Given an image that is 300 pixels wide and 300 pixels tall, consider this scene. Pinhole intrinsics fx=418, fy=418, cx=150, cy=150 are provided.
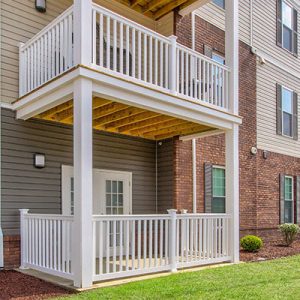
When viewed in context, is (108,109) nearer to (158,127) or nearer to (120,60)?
(120,60)

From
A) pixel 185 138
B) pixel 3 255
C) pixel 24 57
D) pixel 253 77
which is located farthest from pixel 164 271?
pixel 253 77

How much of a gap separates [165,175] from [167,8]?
433 centimetres

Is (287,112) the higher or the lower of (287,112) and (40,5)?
the lower

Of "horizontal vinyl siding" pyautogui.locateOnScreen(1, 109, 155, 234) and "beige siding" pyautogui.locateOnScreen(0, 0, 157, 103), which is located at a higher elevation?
"beige siding" pyautogui.locateOnScreen(0, 0, 157, 103)

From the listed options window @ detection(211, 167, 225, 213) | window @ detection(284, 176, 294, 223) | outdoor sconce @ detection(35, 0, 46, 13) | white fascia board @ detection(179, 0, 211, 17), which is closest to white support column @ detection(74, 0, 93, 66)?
outdoor sconce @ detection(35, 0, 46, 13)

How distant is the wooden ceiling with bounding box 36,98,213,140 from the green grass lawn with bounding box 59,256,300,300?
329 centimetres

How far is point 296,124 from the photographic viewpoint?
51.7 feet

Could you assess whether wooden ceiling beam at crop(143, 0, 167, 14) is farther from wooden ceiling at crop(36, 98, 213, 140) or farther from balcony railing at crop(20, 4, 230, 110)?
wooden ceiling at crop(36, 98, 213, 140)

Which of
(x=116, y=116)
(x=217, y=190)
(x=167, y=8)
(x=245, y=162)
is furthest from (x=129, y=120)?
(x=245, y=162)

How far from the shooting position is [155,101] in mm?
7953

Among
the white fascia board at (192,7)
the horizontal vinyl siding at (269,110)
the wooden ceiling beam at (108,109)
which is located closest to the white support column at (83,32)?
the wooden ceiling beam at (108,109)

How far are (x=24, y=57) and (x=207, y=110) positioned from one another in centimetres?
391

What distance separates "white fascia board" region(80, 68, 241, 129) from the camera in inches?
275

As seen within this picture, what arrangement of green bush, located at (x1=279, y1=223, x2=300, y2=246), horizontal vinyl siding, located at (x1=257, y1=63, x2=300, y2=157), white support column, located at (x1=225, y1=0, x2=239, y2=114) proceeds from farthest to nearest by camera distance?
horizontal vinyl siding, located at (x1=257, y1=63, x2=300, y2=157)
green bush, located at (x1=279, y1=223, x2=300, y2=246)
white support column, located at (x1=225, y1=0, x2=239, y2=114)
